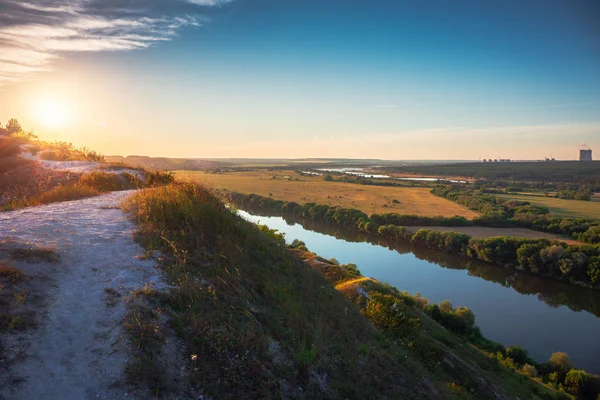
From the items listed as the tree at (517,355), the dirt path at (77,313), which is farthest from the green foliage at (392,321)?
the tree at (517,355)

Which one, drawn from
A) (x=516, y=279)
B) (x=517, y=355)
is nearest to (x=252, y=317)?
(x=517, y=355)

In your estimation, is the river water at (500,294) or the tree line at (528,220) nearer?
the river water at (500,294)

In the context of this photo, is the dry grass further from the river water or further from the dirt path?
the river water

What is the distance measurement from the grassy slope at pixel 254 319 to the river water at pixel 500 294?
25237mm

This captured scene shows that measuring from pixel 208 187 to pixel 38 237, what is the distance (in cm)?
448

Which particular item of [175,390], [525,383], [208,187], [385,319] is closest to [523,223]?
[525,383]

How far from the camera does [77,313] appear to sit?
4.63 metres

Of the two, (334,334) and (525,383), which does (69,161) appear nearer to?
(334,334)

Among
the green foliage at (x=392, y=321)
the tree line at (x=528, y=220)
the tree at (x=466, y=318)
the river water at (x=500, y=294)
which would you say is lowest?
the river water at (x=500, y=294)

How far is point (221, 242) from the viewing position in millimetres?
7434

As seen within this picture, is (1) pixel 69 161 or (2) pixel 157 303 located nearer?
(2) pixel 157 303

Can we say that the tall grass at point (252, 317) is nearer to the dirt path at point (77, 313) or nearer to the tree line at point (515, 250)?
the dirt path at point (77, 313)

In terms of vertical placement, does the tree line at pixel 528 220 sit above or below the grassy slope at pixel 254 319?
below

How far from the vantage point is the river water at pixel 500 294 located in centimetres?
2718
